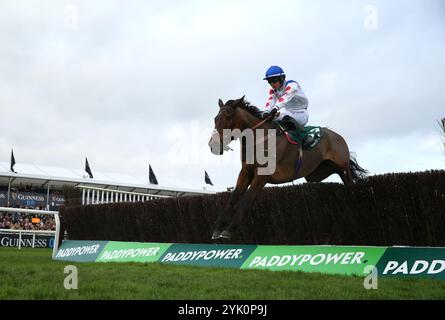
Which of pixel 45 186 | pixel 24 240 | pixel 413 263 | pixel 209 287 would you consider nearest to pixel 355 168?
pixel 413 263

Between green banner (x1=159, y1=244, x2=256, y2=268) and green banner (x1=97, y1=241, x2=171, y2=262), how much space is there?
29 cm

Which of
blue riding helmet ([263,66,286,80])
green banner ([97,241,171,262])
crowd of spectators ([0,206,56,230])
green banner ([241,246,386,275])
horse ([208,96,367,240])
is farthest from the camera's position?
crowd of spectators ([0,206,56,230])

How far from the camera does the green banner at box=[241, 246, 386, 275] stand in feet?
18.5

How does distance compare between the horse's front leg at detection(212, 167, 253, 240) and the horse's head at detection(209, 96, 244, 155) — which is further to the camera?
the horse's front leg at detection(212, 167, 253, 240)

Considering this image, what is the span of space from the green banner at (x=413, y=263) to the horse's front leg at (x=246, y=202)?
1.65 m

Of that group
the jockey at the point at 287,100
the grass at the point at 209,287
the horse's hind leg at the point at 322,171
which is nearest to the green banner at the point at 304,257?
the grass at the point at 209,287

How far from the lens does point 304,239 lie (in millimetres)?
7281

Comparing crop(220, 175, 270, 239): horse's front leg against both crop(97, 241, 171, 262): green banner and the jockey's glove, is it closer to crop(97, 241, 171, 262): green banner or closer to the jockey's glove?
the jockey's glove

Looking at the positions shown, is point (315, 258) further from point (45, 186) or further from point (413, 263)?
point (45, 186)

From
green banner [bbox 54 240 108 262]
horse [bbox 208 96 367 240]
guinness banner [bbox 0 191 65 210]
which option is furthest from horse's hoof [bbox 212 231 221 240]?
guinness banner [bbox 0 191 65 210]
